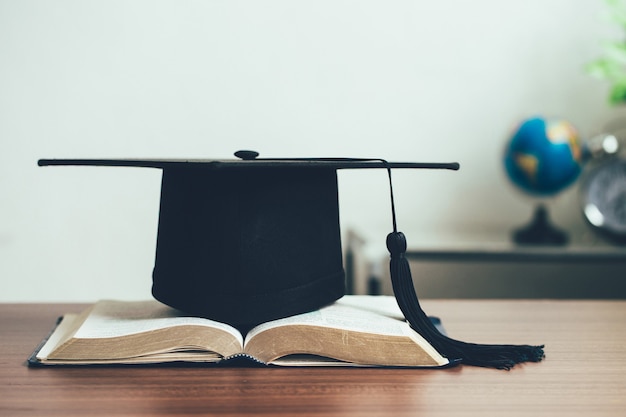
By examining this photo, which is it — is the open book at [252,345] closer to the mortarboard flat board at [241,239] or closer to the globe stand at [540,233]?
the mortarboard flat board at [241,239]

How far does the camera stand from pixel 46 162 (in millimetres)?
879

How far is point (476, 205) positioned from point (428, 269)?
0.90 feet

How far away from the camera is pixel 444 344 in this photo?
84 centimetres

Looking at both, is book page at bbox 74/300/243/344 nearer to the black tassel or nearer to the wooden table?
the wooden table

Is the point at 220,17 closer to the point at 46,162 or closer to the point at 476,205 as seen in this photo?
the point at 476,205

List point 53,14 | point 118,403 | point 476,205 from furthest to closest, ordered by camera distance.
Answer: point 476,205
point 53,14
point 118,403

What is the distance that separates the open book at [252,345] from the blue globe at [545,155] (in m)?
1.22

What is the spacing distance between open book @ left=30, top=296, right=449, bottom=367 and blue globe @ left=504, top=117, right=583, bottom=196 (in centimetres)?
122

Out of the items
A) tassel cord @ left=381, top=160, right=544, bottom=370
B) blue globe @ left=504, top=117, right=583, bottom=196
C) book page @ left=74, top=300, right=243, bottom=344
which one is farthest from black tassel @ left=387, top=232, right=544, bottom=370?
blue globe @ left=504, top=117, right=583, bottom=196

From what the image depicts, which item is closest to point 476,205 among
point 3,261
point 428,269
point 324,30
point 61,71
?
point 428,269

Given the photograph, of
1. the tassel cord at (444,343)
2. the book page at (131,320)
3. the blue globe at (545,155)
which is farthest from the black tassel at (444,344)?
the blue globe at (545,155)

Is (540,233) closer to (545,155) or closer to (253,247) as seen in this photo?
(545,155)

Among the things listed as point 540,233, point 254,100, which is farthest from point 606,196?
point 254,100

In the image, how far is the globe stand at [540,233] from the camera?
200 cm
